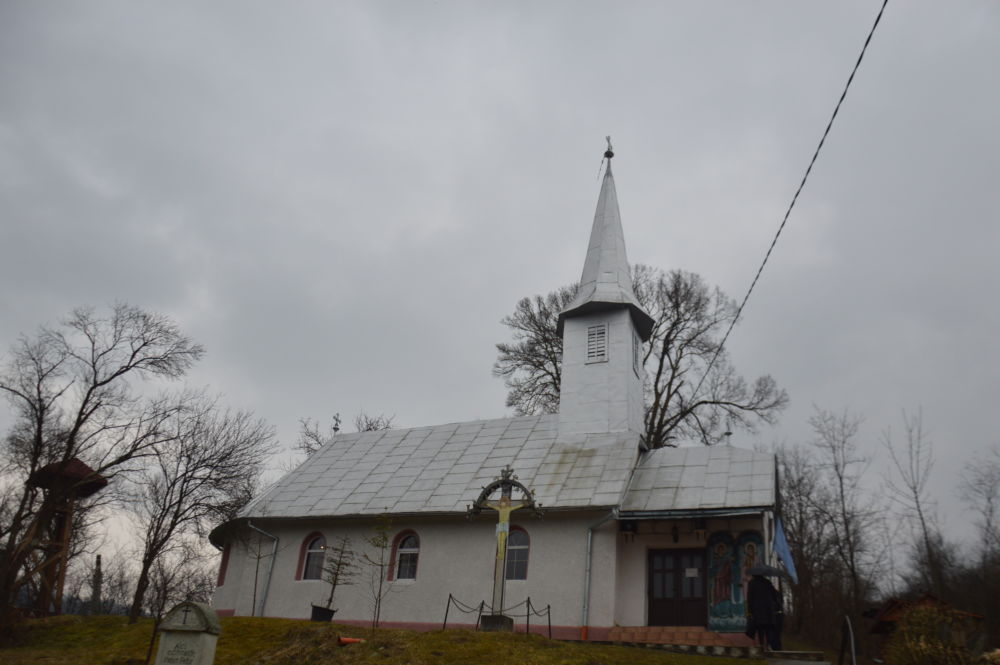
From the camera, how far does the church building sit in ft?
54.7

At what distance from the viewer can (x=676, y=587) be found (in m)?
16.9

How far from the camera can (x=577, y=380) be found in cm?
2175

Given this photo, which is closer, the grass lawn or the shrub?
the shrub

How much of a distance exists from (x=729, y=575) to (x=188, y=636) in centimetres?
1124

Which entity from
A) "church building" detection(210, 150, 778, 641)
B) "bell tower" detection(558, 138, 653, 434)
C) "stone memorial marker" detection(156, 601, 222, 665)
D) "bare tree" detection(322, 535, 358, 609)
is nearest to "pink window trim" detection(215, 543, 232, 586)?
"church building" detection(210, 150, 778, 641)

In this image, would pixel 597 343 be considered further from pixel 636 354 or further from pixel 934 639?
pixel 934 639

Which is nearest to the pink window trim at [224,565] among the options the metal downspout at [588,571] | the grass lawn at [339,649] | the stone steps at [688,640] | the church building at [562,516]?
the church building at [562,516]

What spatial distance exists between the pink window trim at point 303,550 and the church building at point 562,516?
4cm

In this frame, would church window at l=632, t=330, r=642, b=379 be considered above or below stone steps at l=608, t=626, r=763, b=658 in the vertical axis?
above

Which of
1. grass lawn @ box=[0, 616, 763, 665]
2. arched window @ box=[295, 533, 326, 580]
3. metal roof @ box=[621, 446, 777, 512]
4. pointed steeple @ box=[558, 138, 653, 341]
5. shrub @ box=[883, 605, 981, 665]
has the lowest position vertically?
grass lawn @ box=[0, 616, 763, 665]

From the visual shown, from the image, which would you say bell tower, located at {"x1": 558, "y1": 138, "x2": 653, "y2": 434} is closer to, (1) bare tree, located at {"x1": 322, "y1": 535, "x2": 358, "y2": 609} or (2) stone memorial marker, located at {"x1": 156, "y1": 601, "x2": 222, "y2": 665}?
(1) bare tree, located at {"x1": 322, "y1": 535, "x2": 358, "y2": 609}

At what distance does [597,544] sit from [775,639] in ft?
15.1

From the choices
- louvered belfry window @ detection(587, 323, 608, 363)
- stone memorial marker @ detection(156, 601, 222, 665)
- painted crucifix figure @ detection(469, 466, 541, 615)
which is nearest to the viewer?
stone memorial marker @ detection(156, 601, 222, 665)

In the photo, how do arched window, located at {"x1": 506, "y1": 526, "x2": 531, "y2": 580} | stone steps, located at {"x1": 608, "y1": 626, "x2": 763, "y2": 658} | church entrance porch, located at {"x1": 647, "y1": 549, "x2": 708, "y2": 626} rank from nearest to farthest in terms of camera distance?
stone steps, located at {"x1": 608, "y1": 626, "x2": 763, "y2": 658} → church entrance porch, located at {"x1": 647, "y1": 549, "x2": 708, "y2": 626} → arched window, located at {"x1": 506, "y1": 526, "x2": 531, "y2": 580}
